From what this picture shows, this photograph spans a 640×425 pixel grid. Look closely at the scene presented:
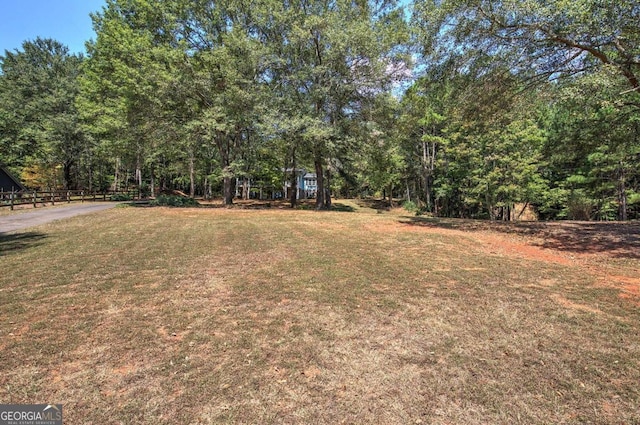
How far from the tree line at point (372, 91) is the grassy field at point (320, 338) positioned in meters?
6.18

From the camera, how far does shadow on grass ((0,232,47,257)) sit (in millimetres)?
7542

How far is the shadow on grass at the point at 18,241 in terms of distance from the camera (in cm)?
754

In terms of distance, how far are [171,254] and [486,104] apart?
1112 centimetres

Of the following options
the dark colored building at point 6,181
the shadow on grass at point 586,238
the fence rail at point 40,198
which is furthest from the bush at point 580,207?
the dark colored building at point 6,181

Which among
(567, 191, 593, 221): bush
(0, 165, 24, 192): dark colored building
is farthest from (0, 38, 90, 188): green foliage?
(567, 191, 593, 221): bush

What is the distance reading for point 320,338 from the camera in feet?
11.2

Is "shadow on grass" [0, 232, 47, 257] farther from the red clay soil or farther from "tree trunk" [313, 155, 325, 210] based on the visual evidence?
"tree trunk" [313, 155, 325, 210]

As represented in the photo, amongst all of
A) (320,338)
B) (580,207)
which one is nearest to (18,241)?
(320,338)

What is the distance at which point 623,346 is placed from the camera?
10.7 feet

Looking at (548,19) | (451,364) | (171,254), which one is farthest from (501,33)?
(171,254)

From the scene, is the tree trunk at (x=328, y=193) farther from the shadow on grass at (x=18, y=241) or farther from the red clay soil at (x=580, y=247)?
the shadow on grass at (x=18, y=241)

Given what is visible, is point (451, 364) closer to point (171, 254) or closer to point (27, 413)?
A: point (27, 413)

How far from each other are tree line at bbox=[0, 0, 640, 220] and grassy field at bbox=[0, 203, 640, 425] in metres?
6.18

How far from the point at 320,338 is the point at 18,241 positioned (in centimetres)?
926
